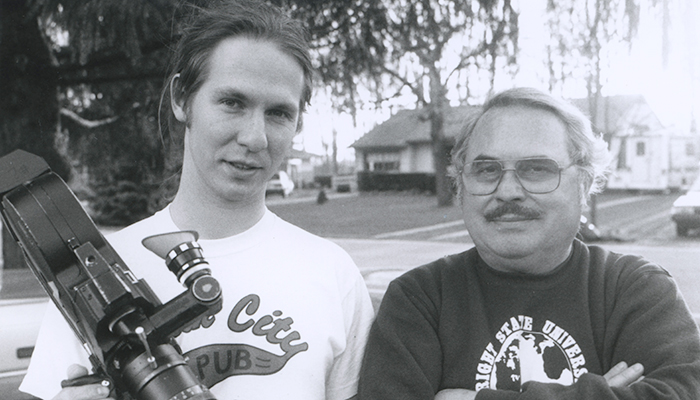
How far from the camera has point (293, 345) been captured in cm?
128

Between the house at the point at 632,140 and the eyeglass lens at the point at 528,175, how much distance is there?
237 millimetres

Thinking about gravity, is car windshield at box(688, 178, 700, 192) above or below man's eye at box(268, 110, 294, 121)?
below

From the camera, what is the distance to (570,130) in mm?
1477

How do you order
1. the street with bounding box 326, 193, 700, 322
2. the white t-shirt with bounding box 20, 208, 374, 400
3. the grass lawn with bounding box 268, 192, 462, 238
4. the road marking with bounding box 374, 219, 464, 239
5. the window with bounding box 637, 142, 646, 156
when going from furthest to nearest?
1. the grass lawn with bounding box 268, 192, 462, 238
2. the road marking with bounding box 374, 219, 464, 239
3. the window with bounding box 637, 142, 646, 156
4. the street with bounding box 326, 193, 700, 322
5. the white t-shirt with bounding box 20, 208, 374, 400

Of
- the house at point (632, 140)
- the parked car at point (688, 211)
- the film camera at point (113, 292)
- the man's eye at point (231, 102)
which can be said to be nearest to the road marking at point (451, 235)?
the house at point (632, 140)

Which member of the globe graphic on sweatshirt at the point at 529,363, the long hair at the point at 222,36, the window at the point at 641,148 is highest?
the long hair at the point at 222,36

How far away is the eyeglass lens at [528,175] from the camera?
4.65ft

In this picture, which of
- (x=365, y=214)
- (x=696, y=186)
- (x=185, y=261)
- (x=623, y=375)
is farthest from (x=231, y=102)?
(x=365, y=214)

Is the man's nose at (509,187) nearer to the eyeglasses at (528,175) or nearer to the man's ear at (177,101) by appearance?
the eyeglasses at (528,175)

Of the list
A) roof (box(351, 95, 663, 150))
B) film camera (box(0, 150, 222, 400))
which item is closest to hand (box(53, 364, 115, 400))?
film camera (box(0, 150, 222, 400))

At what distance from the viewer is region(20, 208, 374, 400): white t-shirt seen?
4.07ft

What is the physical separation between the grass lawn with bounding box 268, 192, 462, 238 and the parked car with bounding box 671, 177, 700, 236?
38.1 inches

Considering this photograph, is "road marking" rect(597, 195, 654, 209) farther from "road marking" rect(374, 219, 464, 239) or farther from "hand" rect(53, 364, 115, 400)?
"hand" rect(53, 364, 115, 400)

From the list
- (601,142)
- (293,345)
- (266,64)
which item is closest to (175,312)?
(293,345)
